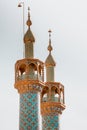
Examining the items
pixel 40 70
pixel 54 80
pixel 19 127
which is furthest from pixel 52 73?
pixel 19 127

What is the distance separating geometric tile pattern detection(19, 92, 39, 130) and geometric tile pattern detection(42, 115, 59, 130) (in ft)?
7.73

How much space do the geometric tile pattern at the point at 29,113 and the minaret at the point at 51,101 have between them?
2418mm

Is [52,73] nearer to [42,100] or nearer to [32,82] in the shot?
[42,100]

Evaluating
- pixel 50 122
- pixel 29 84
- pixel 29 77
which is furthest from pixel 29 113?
pixel 50 122

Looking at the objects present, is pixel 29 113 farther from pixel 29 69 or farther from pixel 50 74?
pixel 50 74

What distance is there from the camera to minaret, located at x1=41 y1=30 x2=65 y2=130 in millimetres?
20797

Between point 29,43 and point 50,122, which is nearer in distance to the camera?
point 29,43

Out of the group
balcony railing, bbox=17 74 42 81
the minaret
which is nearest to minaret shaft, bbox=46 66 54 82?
the minaret

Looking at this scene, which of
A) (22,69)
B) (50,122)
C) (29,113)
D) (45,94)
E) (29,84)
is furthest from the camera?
(45,94)

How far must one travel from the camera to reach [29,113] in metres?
18.2

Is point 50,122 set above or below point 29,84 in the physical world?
below

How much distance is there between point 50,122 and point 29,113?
2.70 m

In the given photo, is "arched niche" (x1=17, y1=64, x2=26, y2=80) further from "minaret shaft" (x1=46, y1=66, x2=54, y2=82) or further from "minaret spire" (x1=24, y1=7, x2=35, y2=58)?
"minaret shaft" (x1=46, y1=66, x2=54, y2=82)

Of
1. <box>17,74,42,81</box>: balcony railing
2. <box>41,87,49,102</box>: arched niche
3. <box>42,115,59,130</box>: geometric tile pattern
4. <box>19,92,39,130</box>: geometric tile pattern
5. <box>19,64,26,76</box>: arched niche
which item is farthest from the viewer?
<box>41,87,49,102</box>: arched niche
